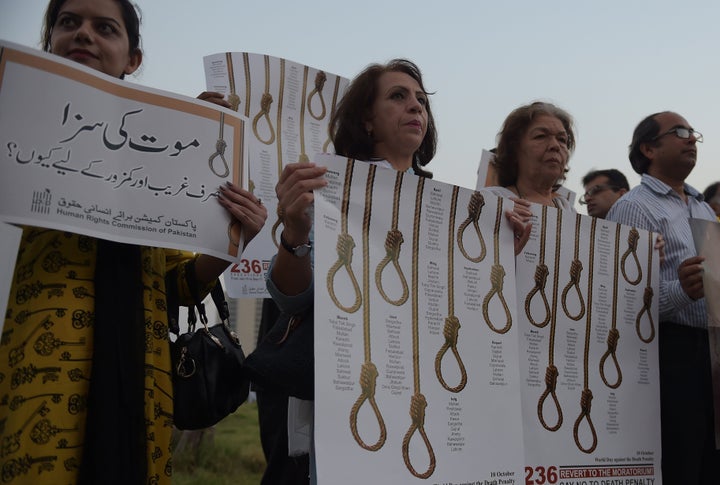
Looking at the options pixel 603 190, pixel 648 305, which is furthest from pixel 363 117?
pixel 603 190

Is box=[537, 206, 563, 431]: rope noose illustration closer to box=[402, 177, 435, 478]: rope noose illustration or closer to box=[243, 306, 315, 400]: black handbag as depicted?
box=[402, 177, 435, 478]: rope noose illustration

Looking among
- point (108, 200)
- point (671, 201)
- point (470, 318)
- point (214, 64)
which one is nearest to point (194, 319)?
point (108, 200)

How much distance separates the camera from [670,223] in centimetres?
346

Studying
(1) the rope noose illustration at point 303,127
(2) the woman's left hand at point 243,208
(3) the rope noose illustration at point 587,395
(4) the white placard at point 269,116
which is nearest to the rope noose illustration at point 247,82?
(4) the white placard at point 269,116

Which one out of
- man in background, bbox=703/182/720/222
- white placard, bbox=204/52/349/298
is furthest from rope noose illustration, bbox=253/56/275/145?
man in background, bbox=703/182/720/222

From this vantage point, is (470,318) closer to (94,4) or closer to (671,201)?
(94,4)

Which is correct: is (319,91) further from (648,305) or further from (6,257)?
(6,257)

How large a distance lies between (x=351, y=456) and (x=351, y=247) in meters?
0.54

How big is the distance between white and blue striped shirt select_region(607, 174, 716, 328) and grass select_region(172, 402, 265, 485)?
4646 mm

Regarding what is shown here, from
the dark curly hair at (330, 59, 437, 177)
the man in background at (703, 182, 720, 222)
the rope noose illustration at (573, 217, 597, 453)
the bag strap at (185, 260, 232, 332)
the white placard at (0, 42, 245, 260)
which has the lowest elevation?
the rope noose illustration at (573, 217, 597, 453)

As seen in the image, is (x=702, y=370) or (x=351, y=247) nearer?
(x=351, y=247)

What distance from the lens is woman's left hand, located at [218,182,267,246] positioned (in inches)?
89.6

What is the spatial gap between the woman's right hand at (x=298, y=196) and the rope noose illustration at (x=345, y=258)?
84 mm

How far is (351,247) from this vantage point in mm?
2211
